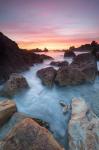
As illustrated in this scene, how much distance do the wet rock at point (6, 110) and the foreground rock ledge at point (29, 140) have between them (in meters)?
1.27

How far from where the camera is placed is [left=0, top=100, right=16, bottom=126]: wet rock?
4320mm

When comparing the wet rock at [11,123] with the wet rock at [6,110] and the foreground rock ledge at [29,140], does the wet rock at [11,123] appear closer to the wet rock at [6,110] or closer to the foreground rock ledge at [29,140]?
the wet rock at [6,110]

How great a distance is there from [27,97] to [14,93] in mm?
506

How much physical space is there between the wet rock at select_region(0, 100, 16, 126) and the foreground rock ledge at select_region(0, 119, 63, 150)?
1.27 meters

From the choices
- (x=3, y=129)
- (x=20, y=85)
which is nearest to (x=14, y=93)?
(x=20, y=85)

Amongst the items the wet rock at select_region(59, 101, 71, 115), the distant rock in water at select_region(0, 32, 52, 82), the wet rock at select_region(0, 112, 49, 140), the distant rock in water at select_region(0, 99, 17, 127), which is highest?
the distant rock in water at select_region(0, 32, 52, 82)

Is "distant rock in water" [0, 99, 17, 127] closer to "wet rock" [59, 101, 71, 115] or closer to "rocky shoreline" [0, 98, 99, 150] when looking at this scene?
"rocky shoreline" [0, 98, 99, 150]

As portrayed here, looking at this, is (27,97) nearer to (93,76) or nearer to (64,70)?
(64,70)

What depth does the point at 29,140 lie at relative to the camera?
2953mm

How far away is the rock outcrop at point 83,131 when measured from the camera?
129 inches

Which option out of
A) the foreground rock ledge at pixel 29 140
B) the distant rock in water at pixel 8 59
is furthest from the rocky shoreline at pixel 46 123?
the distant rock in water at pixel 8 59

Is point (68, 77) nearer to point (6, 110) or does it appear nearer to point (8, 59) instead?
point (6, 110)

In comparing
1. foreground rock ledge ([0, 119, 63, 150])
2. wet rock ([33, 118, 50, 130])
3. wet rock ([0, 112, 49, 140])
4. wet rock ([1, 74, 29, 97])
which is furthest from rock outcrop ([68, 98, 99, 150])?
wet rock ([1, 74, 29, 97])

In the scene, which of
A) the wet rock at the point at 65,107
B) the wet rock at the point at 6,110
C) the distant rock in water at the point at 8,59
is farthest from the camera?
the distant rock in water at the point at 8,59
